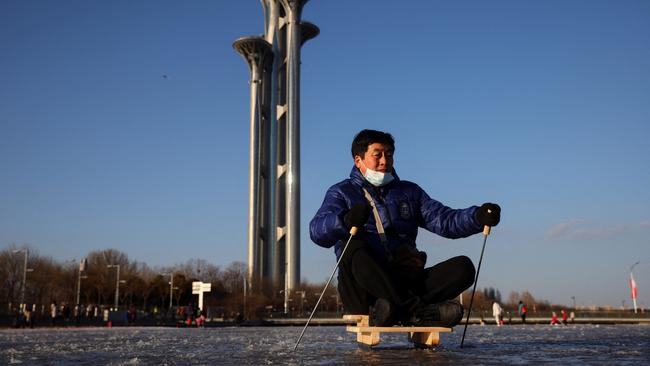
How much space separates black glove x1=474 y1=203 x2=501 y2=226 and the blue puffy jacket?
0.57 ft

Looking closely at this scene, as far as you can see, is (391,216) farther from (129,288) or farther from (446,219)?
(129,288)

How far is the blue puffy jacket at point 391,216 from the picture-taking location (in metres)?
4.17

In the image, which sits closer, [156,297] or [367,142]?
[367,142]

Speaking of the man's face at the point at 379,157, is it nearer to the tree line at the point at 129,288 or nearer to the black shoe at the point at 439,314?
the black shoe at the point at 439,314

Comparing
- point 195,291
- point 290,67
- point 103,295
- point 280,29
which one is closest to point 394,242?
point 195,291

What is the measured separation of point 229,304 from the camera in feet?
217

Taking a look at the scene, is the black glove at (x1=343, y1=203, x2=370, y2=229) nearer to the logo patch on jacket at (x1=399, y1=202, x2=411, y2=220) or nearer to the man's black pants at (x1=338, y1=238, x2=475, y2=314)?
the man's black pants at (x1=338, y1=238, x2=475, y2=314)

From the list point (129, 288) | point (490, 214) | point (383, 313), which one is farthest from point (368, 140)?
point (129, 288)

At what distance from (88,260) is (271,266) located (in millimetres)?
21859

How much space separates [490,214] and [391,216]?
717mm

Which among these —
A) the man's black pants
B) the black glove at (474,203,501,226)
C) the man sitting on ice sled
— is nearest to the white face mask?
the man sitting on ice sled

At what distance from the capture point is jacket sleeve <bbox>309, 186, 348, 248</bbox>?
4.04 m

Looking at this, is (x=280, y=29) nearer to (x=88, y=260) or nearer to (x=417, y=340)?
(x=88, y=260)

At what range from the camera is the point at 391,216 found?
435 cm
